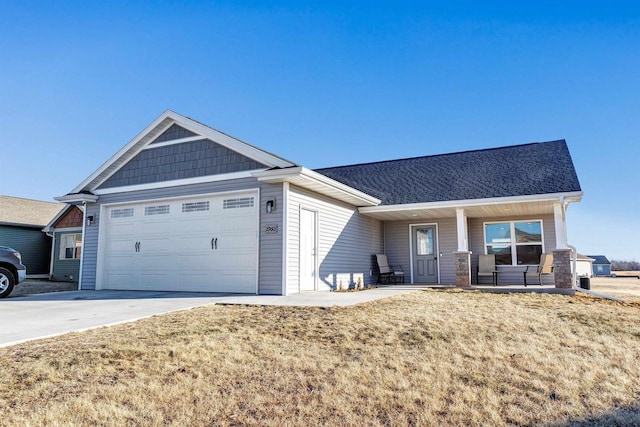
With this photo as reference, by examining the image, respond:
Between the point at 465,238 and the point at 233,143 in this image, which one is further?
the point at 465,238

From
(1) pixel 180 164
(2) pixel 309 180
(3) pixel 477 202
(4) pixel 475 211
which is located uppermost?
(1) pixel 180 164

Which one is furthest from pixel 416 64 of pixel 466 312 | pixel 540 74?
pixel 466 312

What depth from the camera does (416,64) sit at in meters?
14.0

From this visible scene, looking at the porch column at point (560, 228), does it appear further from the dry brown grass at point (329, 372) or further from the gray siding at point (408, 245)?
the dry brown grass at point (329, 372)

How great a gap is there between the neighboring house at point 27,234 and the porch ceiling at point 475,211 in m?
16.6

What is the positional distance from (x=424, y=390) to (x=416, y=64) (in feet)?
41.9

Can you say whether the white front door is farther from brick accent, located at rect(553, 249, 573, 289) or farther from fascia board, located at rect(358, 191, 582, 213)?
brick accent, located at rect(553, 249, 573, 289)

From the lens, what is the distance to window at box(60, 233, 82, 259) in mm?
18312

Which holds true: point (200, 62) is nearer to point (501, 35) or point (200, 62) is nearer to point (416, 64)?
point (416, 64)

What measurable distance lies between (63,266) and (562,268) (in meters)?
19.4

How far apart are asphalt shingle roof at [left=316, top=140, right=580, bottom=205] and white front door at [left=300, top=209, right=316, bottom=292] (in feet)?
11.3

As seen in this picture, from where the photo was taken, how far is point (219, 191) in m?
9.55

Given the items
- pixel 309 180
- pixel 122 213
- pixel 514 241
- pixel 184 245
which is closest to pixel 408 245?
pixel 514 241

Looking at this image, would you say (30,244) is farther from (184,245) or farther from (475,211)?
(475,211)
